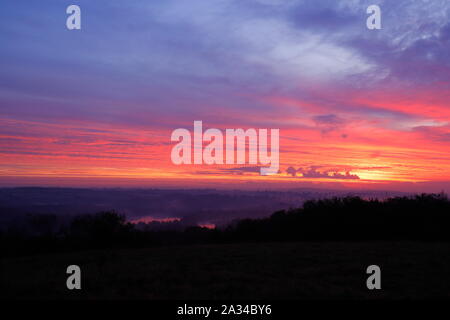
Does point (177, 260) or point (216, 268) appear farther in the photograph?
point (177, 260)

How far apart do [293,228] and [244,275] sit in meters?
13.9

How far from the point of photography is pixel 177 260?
12852mm

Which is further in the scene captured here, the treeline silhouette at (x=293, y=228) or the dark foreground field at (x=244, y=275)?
the treeline silhouette at (x=293, y=228)

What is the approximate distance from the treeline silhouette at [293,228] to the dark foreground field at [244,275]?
661 centimetres

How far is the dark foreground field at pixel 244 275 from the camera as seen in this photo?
7.90 m

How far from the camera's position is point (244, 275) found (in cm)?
984

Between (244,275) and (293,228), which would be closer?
(244,275)

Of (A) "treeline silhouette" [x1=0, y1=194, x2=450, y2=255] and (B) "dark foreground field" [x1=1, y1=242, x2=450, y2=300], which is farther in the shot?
(A) "treeline silhouette" [x1=0, y1=194, x2=450, y2=255]

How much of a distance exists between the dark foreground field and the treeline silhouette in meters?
6.61

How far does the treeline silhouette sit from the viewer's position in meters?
20.8

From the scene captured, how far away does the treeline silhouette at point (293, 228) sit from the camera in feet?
68.2
